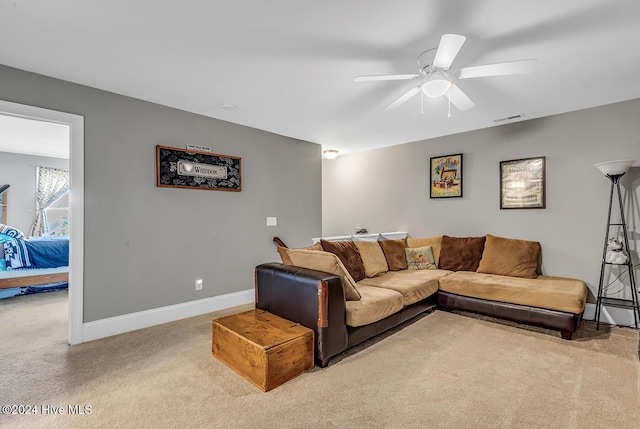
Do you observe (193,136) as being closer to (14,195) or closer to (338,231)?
(338,231)

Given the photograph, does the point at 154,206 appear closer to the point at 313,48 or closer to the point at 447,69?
the point at 313,48

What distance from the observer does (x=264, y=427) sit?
65.9 inches

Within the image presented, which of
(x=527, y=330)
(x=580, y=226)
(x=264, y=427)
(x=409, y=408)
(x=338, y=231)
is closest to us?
(x=264, y=427)

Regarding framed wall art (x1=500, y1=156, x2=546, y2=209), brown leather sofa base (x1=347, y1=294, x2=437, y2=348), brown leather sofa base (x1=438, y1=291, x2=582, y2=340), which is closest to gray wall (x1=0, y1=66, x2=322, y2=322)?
brown leather sofa base (x1=347, y1=294, x2=437, y2=348)

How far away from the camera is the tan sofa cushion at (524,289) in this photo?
113 inches

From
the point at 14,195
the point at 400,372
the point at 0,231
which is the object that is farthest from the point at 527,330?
the point at 14,195

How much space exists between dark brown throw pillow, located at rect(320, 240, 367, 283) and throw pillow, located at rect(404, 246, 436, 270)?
40.6 inches

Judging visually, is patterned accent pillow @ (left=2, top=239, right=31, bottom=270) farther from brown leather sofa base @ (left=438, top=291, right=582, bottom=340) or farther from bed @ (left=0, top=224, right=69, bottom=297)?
brown leather sofa base @ (left=438, top=291, right=582, bottom=340)

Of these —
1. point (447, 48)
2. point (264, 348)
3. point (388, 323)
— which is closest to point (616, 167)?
point (447, 48)

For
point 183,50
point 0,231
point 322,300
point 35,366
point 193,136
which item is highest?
point 183,50

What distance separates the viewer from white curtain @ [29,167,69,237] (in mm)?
6652

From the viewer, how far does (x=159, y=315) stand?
3.31m

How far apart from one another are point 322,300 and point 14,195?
300 inches

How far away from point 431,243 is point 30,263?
5924 mm
